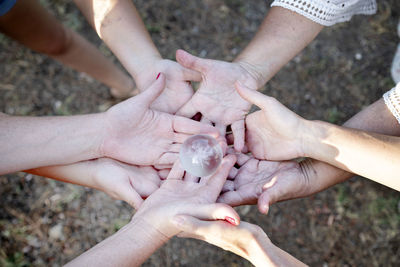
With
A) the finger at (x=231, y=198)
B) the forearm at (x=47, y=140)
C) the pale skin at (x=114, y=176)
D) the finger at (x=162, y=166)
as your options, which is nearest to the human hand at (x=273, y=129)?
the finger at (x=231, y=198)

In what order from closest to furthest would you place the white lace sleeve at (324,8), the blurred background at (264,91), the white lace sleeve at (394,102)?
1. the white lace sleeve at (394,102)
2. the white lace sleeve at (324,8)
3. the blurred background at (264,91)

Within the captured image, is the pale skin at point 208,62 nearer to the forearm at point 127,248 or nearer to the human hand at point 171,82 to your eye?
the human hand at point 171,82

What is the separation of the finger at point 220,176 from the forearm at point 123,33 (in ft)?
3.59

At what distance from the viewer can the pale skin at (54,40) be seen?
276 cm

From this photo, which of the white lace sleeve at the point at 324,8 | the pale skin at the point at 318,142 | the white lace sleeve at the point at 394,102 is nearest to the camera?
the pale skin at the point at 318,142

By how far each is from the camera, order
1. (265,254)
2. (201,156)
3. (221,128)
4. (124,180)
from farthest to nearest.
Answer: (221,128)
(124,180)
(201,156)
(265,254)

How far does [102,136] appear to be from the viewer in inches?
99.6

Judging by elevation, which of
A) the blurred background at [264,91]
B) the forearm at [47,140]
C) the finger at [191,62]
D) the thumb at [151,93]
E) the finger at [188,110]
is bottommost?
the blurred background at [264,91]

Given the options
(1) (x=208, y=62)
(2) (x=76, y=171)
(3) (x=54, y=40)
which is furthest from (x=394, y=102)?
(3) (x=54, y=40)

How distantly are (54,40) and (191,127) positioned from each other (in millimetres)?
1530

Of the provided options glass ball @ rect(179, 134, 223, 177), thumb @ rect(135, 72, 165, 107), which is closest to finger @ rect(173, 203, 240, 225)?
glass ball @ rect(179, 134, 223, 177)

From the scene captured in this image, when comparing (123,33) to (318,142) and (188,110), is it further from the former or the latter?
(318,142)

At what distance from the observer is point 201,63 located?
8.84ft

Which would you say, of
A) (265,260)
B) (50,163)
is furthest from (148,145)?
(265,260)
